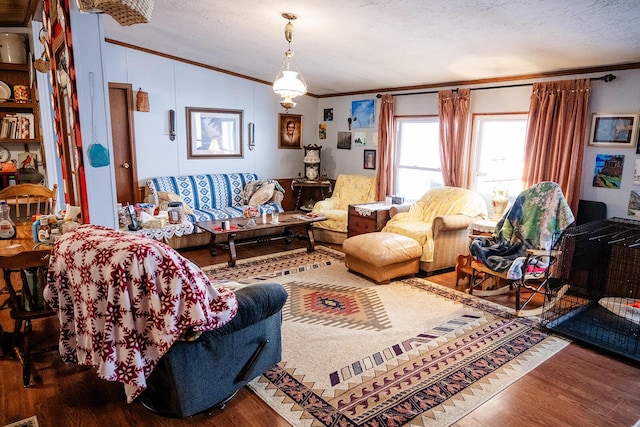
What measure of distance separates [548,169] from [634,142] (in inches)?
29.4

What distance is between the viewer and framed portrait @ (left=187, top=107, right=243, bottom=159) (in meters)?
6.12

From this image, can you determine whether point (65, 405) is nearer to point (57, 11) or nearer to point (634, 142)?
point (57, 11)

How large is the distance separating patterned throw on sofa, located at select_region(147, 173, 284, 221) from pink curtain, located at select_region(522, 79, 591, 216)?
11.2ft

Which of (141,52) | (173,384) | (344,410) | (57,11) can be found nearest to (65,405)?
(173,384)

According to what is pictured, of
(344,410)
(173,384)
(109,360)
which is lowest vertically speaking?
(344,410)

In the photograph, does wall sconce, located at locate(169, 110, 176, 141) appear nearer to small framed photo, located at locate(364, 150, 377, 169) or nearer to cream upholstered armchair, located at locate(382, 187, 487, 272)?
small framed photo, located at locate(364, 150, 377, 169)

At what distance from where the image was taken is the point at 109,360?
1.80 m

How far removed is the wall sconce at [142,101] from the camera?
5.50 metres

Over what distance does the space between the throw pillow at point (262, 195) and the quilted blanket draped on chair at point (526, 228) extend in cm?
319

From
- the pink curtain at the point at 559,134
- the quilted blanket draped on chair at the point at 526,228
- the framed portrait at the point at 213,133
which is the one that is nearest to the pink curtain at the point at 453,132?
the pink curtain at the point at 559,134

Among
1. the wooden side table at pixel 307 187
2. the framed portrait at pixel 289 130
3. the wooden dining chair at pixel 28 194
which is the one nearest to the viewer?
the wooden dining chair at pixel 28 194

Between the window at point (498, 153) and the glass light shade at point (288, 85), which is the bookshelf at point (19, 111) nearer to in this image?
the glass light shade at point (288, 85)

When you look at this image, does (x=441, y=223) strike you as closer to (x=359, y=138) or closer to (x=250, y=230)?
(x=250, y=230)

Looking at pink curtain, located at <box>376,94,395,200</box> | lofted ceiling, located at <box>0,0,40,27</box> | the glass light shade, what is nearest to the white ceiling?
pink curtain, located at <box>376,94,395,200</box>
